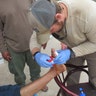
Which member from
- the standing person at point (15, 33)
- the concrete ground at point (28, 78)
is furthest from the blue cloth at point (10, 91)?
the concrete ground at point (28, 78)

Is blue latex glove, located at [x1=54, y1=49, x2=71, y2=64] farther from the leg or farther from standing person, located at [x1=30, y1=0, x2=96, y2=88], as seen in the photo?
the leg

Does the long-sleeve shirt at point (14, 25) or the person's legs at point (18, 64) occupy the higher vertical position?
the long-sleeve shirt at point (14, 25)

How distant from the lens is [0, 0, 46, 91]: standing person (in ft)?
6.40

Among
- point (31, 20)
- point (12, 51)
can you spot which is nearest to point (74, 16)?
point (31, 20)

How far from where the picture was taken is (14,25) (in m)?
1.99

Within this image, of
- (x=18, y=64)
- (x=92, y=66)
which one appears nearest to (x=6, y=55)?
(x=18, y=64)

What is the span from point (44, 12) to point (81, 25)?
27cm

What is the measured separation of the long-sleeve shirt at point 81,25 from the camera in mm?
1329

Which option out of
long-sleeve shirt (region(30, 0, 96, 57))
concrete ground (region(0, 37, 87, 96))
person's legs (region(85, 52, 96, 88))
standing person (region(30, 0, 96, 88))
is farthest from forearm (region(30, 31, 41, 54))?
concrete ground (region(0, 37, 87, 96))

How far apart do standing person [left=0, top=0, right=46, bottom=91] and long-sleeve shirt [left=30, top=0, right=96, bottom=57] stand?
1.98 feet

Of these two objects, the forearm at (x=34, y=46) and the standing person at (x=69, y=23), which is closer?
the standing person at (x=69, y=23)

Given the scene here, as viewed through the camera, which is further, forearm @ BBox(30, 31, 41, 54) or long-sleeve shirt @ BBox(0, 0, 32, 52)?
long-sleeve shirt @ BBox(0, 0, 32, 52)

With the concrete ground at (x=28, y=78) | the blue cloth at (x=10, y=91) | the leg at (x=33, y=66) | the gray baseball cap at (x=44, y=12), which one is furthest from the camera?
the concrete ground at (x=28, y=78)

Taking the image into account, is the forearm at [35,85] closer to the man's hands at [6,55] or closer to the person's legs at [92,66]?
the person's legs at [92,66]
